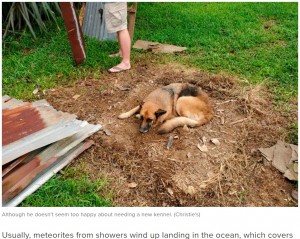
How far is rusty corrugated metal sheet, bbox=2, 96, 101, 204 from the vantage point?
9.59 feet

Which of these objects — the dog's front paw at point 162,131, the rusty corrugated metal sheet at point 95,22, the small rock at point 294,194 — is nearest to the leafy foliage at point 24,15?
the rusty corrugated metal sheet at point 95,22

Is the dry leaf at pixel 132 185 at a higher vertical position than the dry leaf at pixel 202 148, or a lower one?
lower

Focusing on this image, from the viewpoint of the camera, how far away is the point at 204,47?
19.2 feet

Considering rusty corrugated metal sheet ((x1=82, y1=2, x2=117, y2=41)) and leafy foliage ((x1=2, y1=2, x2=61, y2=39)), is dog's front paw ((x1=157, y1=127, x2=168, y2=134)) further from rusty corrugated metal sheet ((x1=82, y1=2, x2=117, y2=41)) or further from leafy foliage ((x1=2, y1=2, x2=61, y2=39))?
leafy foliage ((x1=2, y1=2, x2=61, y2=39))

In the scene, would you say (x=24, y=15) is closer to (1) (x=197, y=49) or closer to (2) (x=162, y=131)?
(1) (x=197, y=49)

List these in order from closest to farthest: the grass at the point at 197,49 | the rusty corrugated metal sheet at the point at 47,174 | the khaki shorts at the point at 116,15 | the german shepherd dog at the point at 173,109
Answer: the rusty corrugated metal sheet at the point at 47,174
the german shepherd dog at the point at 173,109
the khaki shorts at the point at 116,15
the grass at the point at 197,49

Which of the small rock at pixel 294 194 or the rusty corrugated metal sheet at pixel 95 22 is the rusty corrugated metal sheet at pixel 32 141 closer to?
the small rock at pixel 294 194

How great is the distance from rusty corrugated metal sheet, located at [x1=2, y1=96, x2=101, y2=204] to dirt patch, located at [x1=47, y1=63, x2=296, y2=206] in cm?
24

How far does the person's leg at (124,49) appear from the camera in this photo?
4902 mm

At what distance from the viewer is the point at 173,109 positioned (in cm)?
422

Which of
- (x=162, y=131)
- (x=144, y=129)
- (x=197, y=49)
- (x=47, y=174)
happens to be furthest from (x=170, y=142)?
(x=197, y=49)

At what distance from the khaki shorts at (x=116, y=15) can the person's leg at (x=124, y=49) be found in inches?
4.4

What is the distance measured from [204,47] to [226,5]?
7.93 feet
